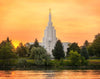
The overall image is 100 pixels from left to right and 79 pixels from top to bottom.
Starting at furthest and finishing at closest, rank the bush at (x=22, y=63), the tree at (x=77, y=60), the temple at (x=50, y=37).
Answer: the temple at (x=50, y=37) < the tree at (x=77, y=60) < the bush at (x=22, y=63)

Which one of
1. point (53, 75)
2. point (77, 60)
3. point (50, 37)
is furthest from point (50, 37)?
point (53, 75)

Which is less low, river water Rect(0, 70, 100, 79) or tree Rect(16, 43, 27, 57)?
tree Rect(16, 43, 27, 57)

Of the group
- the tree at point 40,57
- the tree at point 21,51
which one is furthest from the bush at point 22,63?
the tree at point 21,51

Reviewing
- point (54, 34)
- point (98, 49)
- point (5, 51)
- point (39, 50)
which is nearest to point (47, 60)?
point (39, 50)

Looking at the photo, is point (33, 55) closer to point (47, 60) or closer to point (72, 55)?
point (47, 60)

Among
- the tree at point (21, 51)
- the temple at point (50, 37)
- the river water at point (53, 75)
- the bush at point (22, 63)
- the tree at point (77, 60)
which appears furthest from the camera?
the temple at point (50, 37)

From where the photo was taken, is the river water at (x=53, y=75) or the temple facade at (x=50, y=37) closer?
the river water at (x=53, y=75)

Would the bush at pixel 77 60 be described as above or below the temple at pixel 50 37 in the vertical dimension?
below

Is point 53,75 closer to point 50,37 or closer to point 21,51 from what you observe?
point 21,51

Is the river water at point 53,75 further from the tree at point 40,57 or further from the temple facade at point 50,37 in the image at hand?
the temple facade at point 50,37

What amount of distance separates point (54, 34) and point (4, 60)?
191 feet

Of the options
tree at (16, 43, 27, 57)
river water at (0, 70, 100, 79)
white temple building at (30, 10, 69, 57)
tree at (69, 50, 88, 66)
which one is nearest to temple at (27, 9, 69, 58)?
white temple building at (30, 10, 69, 57)

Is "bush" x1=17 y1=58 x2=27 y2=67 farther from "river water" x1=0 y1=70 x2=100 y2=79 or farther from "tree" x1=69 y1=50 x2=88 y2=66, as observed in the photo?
"river water" x1=0 y1=70 x2=100 y2=79

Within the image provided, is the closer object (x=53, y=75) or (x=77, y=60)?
(x=53, y=75)
